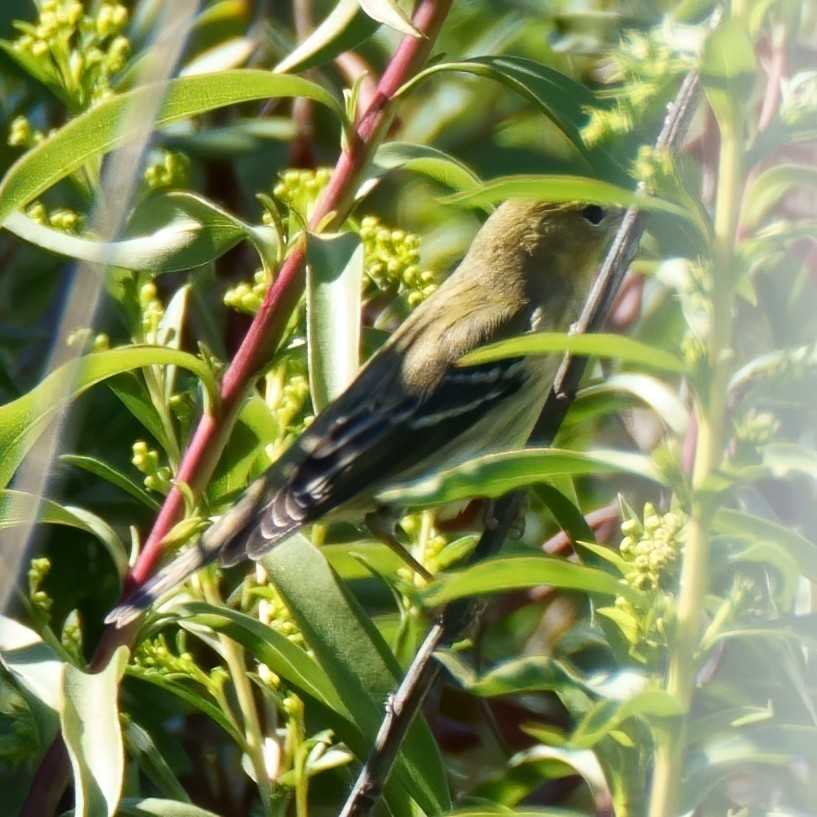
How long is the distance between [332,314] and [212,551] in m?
0.38

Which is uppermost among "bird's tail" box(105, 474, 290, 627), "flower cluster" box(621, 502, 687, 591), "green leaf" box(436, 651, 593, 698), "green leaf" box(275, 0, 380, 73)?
"green leaf" box(275, 0, 380, 73)

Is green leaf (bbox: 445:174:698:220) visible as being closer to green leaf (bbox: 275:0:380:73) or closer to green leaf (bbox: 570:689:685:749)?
green leaf (bbox: 570:689:685:749)

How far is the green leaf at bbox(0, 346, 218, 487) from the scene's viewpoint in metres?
1.42

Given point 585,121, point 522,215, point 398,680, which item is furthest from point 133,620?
point 522,215

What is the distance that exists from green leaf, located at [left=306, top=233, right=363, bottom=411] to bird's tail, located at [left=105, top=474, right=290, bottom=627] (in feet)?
0.89

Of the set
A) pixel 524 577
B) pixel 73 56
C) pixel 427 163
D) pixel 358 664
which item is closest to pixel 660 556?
pixel 524 577

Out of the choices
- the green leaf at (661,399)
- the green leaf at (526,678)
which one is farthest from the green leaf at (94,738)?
the green leaf at (661,399)

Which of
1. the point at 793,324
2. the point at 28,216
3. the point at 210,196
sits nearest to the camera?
the point at 793,324

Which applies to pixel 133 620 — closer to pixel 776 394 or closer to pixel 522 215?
pixel 776 394

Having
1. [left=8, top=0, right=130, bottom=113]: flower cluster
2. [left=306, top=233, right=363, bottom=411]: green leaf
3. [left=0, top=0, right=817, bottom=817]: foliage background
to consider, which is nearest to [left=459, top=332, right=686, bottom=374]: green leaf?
[left=0, top=0, right=817, bottom=817]: foliage background

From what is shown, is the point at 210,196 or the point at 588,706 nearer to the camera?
the point at 588,706

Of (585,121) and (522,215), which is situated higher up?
(585,121)

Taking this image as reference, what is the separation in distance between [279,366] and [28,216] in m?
0.37

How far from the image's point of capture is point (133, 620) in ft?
5.08
